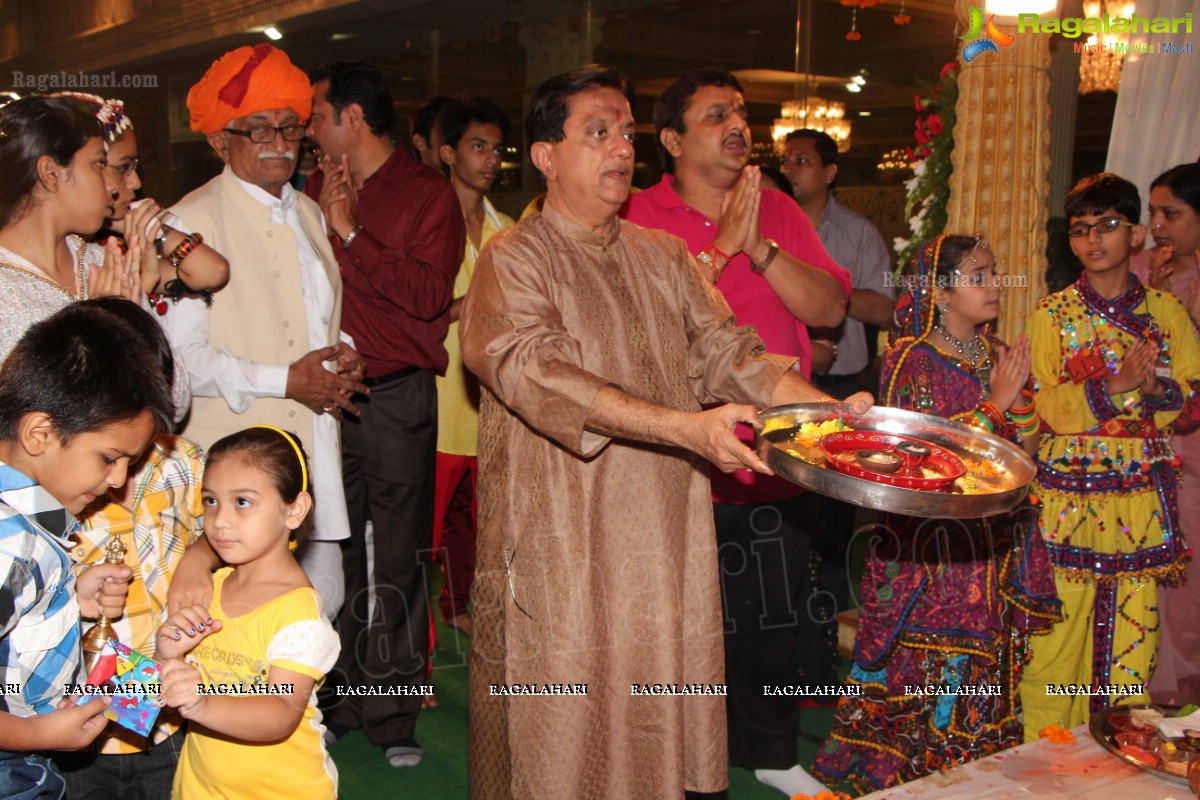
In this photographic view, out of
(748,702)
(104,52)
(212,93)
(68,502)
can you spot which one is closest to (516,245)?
(68,502)

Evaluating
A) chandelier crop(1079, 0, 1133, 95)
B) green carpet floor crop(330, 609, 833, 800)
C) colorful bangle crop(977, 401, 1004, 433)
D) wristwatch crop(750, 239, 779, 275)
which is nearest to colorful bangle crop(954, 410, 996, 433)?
colorful bangle crop(977, 401, 1004, 433)

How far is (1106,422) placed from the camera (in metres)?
3.34

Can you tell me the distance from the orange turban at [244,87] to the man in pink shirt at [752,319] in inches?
41.4

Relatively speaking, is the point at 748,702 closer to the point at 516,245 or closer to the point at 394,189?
the point at 516,245

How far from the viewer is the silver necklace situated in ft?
10.2

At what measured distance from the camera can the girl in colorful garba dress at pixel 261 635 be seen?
5.98ft

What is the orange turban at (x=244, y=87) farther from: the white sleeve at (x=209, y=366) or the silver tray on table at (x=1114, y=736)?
the silver tray on table at (x=1114, y=736)

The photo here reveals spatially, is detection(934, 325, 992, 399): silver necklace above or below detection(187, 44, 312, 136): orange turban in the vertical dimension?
below

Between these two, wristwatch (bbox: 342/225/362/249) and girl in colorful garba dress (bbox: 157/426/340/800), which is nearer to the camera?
girl in colorful garba dress (bbox: 157/426/340/800)

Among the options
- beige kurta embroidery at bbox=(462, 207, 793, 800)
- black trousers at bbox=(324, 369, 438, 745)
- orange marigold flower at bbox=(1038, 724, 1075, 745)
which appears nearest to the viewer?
beige kurta embroidery at bbox=(462, 207, 793, 800)

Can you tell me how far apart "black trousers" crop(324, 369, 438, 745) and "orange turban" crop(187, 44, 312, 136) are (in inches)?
36.9

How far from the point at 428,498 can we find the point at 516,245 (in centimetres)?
148

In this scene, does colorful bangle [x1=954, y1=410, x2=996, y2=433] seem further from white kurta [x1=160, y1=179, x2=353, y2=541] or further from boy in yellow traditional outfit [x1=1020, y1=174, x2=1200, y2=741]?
white kurta [x1=160, y1=179, x2=353, y2=541]

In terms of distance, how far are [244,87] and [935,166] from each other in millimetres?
2834
